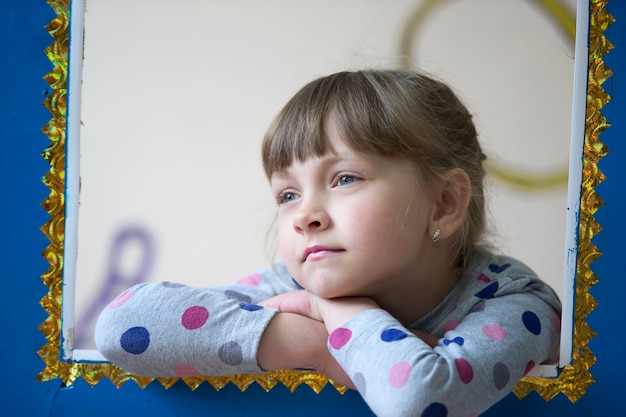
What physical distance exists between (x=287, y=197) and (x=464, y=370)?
33 centimetres

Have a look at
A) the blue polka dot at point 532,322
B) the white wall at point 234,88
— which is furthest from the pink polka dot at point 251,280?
the blue polka dot at point 532,322

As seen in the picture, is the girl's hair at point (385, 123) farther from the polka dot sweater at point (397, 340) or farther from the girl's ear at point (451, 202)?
the polka dot sweater at point (397, 340)

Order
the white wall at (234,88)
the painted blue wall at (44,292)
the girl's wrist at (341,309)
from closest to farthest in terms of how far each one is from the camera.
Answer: the girl's wrist at (341,309), the painted blue wall at (44,292), the white wall at (234,88)

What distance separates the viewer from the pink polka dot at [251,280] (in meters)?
1.04

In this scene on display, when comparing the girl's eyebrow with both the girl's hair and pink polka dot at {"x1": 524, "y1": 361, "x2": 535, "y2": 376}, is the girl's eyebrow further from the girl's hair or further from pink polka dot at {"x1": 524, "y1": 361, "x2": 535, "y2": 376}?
pink polka dot at {"x1": 524, "y1": 361, "x2": 535, "y2": 376}

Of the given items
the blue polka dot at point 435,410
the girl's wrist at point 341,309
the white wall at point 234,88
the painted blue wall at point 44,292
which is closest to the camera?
the blue polka dot at point 435,410

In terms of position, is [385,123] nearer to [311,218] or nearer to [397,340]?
[311,218]

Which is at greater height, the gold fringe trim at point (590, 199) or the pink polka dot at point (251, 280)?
the gold fringe trim at point (590, 199)

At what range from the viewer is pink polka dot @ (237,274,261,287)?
104 cm

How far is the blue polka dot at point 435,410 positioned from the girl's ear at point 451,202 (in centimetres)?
27

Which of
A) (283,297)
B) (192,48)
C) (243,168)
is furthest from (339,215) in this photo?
(192,48)

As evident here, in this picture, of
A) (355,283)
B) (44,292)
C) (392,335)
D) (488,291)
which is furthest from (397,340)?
(44,292)

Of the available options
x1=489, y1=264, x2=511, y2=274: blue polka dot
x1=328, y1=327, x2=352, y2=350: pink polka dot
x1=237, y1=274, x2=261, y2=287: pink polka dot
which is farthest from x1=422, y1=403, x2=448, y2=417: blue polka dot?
x1=237, y1=274, x2=261, y2=287: pink polka dot

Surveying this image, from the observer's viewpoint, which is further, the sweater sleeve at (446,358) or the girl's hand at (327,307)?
the girl's hand at (327,307)
